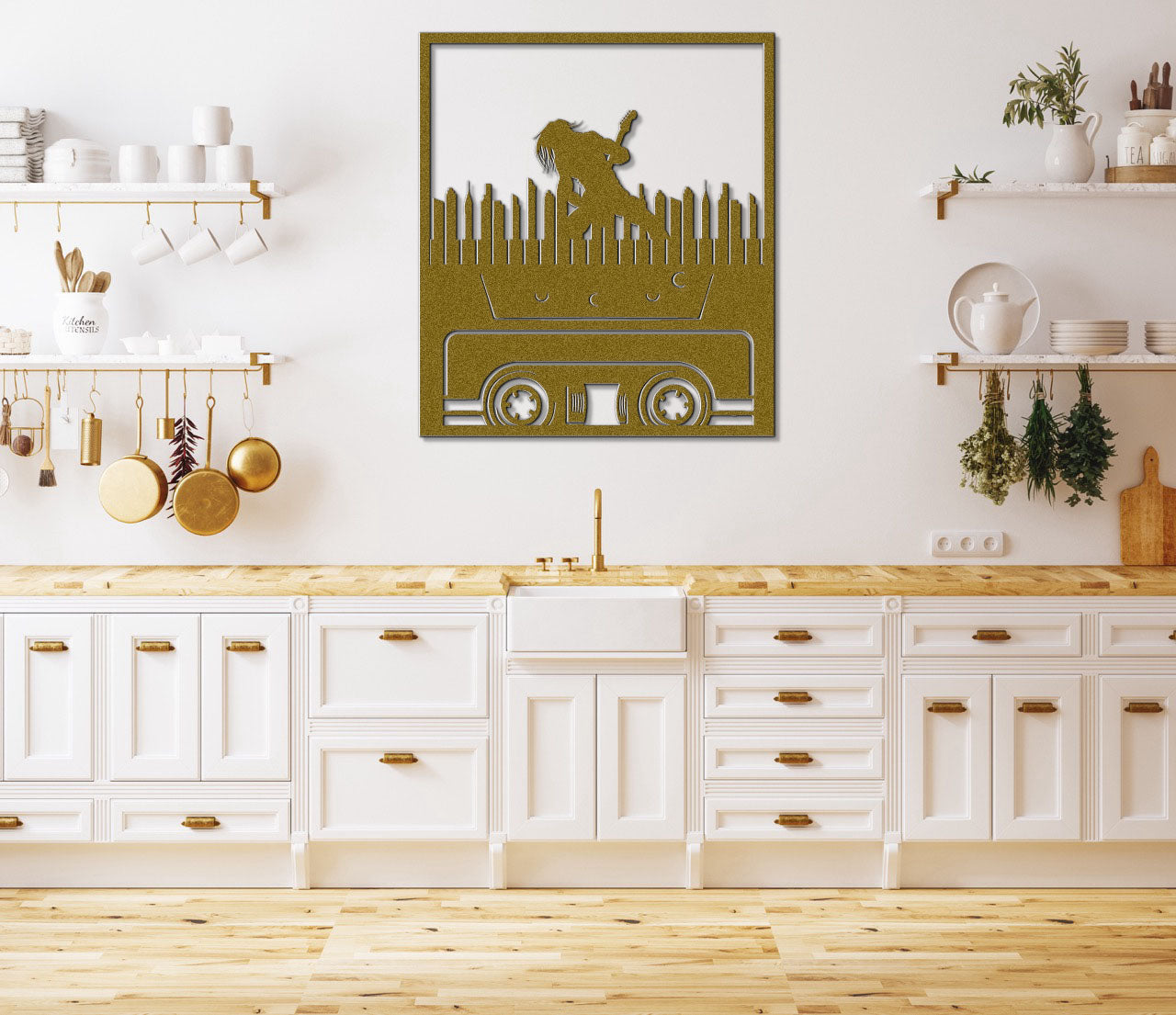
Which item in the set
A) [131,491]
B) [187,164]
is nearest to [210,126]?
[187,164]

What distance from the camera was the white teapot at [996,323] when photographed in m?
3.40

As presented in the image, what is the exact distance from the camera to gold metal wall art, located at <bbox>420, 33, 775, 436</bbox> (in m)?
3.57

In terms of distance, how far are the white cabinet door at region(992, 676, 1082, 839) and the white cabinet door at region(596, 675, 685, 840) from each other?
0.84 m

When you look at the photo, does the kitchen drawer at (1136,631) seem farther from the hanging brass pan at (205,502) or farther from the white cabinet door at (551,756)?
the hanging brass pan at (205,502)

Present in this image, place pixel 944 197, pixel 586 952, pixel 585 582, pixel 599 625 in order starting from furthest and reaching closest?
pixel 944 197, pixel 585 582, pixel 599 625, pixel 586 952

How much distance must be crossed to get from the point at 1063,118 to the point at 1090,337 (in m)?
0.63

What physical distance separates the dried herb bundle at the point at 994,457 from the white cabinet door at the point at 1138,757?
0.63 meters

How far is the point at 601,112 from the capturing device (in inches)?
140

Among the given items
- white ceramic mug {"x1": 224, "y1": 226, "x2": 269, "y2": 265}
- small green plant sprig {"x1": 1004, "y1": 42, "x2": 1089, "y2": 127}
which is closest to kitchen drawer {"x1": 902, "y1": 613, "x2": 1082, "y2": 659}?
small green plant sprig {"x1": 1004, "y1": 42, "x2": 1089, "y2": 127}

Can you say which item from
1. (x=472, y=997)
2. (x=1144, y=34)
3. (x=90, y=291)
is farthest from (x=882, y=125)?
(x=472, y=997)

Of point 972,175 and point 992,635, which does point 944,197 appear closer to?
point 972,175

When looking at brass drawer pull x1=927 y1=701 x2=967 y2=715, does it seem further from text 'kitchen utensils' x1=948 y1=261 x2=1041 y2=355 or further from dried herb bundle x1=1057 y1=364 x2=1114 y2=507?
text 'kitchen utensils' x1=948 y1=261 x2=1041 y2=355

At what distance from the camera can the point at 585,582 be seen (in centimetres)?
332

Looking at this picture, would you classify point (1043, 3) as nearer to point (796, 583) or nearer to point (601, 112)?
point (601, 112)
